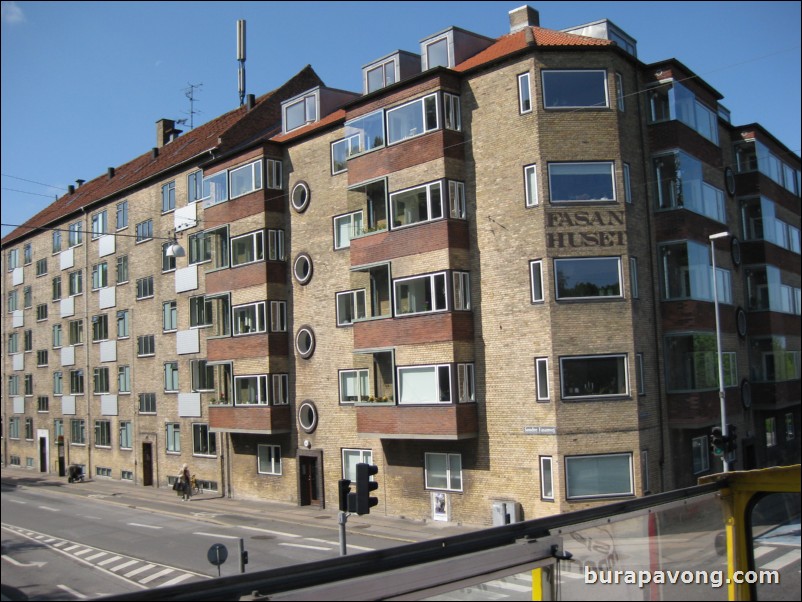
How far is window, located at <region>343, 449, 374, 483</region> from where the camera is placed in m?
27.4

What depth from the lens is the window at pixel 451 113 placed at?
2458 centimetres

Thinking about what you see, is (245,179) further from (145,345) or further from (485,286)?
(485,286)

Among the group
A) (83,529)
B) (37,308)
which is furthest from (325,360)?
(37,308)

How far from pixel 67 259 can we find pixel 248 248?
22.3m

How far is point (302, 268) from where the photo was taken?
30.6 meters

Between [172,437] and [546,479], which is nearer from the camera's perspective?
[546,479]

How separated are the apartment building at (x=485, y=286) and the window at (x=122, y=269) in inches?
185

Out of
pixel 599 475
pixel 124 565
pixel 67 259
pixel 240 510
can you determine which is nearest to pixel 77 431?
pixel 67 259

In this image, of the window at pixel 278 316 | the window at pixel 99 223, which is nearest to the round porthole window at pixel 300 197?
the window at pixel 278 316

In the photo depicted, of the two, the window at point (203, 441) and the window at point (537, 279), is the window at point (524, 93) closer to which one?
the window at point (537, 279)

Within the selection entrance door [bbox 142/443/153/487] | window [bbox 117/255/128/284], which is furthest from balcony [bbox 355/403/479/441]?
window [bbox 117/255/128/284]

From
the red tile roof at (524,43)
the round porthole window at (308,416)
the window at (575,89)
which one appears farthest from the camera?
the round porthole window at (308,416)

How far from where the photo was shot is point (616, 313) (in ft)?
73.5

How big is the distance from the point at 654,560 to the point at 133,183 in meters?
40.5
